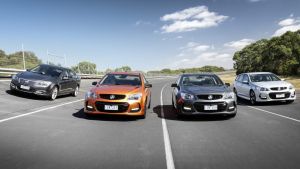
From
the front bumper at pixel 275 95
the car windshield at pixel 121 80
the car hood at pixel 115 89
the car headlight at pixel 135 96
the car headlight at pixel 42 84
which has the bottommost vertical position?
the front bumper at pixel 275 95

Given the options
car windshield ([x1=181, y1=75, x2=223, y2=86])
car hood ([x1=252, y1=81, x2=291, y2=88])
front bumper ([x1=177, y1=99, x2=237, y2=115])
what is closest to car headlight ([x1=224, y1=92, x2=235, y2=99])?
front bumper ([x1=177, y1=99, x2=237, y2=115])

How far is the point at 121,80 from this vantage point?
36.8 feet

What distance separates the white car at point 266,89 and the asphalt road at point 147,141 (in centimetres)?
373

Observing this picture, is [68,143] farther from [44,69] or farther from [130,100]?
[44,69]

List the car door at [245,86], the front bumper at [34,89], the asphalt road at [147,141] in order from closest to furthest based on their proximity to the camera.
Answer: the asphalt road at [147,141] < the front bumper at [34,89] < the car door at [245,86]

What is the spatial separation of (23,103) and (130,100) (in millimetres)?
5371

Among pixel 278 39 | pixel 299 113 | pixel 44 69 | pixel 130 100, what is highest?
pixel 278 39

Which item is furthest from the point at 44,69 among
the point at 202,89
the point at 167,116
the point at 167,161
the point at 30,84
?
the point at 167,161

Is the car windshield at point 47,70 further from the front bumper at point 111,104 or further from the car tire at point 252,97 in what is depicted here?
the car tire at point 252,97

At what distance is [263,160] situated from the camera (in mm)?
5293

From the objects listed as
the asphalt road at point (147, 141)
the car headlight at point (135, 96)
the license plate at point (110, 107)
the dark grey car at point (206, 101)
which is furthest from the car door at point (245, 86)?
the license plate at point (110, 107)

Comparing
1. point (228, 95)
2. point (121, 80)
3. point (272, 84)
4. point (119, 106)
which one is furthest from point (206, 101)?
point (272, 84)

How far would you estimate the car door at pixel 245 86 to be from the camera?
52.2 ft

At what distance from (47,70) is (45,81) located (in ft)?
5.20
